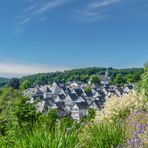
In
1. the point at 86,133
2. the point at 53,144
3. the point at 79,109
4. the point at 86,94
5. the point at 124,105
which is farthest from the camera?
the point at 86,94

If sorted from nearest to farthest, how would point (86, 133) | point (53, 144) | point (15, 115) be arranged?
point (53, 144) → point (86, 133) → point (15, 115)

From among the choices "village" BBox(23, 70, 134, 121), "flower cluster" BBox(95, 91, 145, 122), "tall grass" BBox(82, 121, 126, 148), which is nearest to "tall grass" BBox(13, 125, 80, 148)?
"tall grass" BBox(82, 121, 126, 148)

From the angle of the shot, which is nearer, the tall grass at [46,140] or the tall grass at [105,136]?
the tall grass at [46,140]

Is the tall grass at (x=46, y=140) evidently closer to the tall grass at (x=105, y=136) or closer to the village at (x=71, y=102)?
the tall grass at (x=105, y=136)

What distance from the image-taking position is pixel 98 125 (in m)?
7.61

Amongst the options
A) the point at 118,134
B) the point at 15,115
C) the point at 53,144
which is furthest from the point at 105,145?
the point at 15,115

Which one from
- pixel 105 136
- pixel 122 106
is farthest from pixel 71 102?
pixel 105 136

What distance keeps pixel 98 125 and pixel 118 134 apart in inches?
16.4

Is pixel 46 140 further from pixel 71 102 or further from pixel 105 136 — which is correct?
pixel 71 102

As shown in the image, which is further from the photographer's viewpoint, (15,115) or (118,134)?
(15,115)

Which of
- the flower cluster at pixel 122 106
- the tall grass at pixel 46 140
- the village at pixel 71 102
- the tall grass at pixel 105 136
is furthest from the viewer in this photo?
the village at pixel 71 102

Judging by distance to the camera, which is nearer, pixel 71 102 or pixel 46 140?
pixel 46 140

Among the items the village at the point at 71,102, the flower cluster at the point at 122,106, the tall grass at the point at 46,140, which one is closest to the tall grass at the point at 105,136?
the tall grass at the point at 46,140

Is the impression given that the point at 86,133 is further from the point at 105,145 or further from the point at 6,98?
the point at 6,98
